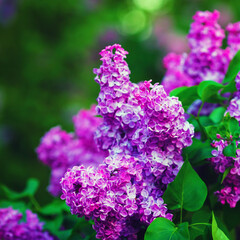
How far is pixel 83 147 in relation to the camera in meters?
1.08

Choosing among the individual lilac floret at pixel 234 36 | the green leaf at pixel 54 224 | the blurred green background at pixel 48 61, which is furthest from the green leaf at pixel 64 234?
the blurred green background at pixel 48 61

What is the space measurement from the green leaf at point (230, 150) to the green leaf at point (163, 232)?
0.11m

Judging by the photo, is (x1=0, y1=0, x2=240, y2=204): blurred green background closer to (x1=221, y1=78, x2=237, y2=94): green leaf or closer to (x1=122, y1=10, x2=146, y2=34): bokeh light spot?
(x1=122, y1=10, x2=146, y2=34): bokeh light spot

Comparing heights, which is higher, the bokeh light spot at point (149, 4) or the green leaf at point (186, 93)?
the bokeh light spot at point (149, 4)

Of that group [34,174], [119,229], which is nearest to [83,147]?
[119,229]

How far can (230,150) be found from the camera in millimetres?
625

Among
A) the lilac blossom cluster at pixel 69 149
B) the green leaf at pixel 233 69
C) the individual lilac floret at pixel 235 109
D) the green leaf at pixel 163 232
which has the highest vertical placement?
the lilac blossom cluster at pixel 69 149

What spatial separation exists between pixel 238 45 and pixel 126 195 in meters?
0.46

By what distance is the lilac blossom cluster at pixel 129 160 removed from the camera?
0.61 meters

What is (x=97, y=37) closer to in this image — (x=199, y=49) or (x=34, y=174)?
(x=34, y=174)

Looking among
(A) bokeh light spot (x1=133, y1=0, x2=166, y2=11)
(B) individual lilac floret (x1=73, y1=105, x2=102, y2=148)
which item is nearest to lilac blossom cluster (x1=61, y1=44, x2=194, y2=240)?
(B) individual lilac floret (x1=73, y1=105, x2=102, y2=148)

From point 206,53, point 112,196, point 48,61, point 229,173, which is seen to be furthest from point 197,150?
point 48,61

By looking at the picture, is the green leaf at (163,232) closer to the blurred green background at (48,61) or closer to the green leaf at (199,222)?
the green leaf at (199,222)

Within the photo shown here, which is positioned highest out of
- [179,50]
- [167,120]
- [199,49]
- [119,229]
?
[179,50]
